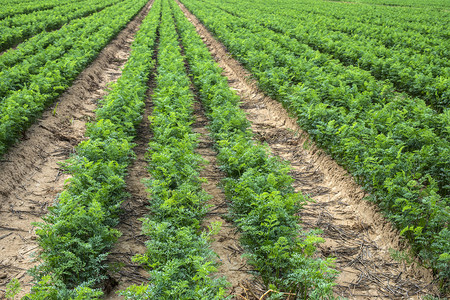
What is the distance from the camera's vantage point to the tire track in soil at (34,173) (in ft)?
17.6

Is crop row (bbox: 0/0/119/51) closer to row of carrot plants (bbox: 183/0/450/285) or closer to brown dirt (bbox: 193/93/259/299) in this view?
row of carrot plants (bbox: 183/0/450/285)

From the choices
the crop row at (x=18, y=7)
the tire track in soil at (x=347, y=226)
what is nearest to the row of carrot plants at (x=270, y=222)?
the tire track in soil at (x=347, y=226)

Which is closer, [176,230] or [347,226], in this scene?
[176,230]

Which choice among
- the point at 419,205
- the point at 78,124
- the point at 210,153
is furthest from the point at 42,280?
the point at 78,124

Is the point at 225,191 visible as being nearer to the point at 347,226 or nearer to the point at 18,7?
the point at 347,226

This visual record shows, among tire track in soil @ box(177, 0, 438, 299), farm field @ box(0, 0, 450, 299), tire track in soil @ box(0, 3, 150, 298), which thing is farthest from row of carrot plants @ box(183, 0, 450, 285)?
tire track in soil @ box(0, 3, 150, 298)

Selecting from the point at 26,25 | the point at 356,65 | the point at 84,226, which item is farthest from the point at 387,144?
the point at 26,25

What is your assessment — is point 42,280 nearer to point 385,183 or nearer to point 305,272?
point 305,272

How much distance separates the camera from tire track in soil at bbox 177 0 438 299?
16.6 feet

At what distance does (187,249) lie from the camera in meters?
4.59

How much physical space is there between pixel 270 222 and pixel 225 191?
206 centimetres

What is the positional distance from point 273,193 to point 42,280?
10.5 feet

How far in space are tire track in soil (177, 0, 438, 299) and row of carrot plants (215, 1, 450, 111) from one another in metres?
4.35

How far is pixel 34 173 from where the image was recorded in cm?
748
